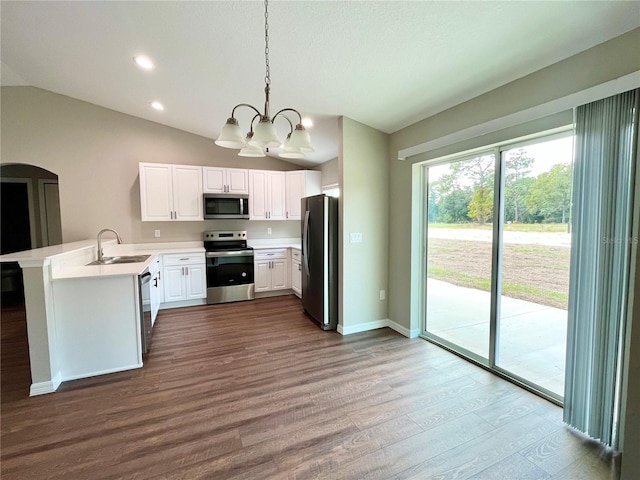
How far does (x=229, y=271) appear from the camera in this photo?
15.6 feet

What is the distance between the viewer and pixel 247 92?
125 inches

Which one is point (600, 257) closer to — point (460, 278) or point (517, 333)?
point (517, 333)

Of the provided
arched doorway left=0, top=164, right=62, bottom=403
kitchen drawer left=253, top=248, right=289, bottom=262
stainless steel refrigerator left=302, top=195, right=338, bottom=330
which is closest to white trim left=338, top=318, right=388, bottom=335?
stainless steel refrigerator left=302, top=195, right=338, bottom=330

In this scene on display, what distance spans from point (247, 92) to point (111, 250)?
309cm

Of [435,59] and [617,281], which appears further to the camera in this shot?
[435,59]

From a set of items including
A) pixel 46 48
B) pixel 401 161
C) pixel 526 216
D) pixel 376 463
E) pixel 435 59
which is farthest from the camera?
pixel 401 161

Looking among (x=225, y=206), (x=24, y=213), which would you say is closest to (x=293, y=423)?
(x=225, y=206)

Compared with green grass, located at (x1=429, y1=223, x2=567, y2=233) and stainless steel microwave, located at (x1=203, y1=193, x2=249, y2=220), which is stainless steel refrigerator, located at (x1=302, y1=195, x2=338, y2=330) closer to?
green grass, located at (x1=429, y1=223, x2=567, y2=233)

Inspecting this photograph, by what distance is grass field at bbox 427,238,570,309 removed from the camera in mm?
2172

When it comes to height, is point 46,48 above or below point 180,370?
above

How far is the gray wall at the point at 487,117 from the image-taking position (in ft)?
5.31

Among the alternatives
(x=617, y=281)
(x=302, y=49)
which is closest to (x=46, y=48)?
(x=302, y=49)

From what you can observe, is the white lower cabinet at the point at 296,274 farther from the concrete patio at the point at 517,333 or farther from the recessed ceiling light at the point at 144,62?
the recessed ceiling light at the point at 144,62

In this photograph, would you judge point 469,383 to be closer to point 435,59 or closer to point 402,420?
point 402,420
